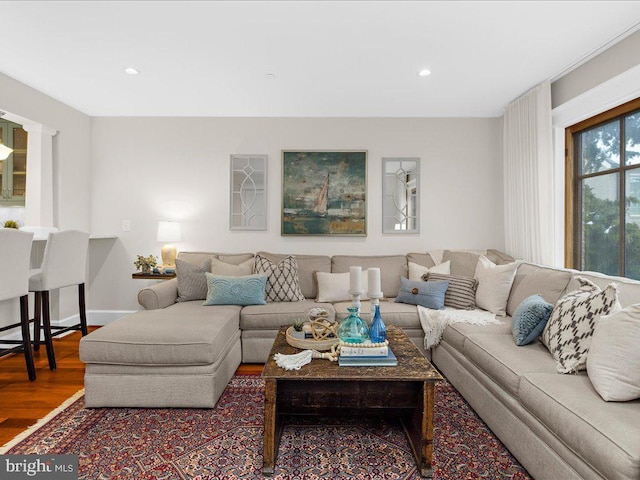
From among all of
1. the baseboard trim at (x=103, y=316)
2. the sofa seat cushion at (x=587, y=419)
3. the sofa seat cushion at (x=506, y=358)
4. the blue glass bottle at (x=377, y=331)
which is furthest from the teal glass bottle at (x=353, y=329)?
the baseboard trim at (x=103, y=316)

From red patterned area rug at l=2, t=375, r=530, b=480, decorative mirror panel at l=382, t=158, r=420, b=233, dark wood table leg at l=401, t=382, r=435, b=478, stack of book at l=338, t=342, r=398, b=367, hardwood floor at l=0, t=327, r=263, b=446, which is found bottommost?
red patterned area rug at l=2, t=375, r=530, b=480

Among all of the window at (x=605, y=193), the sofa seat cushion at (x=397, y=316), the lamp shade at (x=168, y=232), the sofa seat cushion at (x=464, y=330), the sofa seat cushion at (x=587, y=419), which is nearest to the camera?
the sofa seat cushion at (x=587, y=419)

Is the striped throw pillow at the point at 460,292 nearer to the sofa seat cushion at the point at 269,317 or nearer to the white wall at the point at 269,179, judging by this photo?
the white wall at the point at 269,179

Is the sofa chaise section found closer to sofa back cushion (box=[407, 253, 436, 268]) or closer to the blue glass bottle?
the blue glass bottle

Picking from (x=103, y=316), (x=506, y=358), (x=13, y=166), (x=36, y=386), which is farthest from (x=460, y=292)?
(x=13, y=166)

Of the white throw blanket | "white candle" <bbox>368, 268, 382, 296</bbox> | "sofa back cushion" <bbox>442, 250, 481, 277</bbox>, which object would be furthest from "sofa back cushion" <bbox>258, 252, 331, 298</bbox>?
"white candle" <bbox>368, 268, 382, 296</bbox>

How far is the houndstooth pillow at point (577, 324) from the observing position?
1.73m

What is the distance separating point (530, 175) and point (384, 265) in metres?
1.61

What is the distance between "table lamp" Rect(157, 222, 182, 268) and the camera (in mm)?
3908

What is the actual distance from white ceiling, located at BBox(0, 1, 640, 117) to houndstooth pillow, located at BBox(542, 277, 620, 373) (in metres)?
1.68

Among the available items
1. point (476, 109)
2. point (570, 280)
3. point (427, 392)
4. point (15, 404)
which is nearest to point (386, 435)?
point (427, 392)

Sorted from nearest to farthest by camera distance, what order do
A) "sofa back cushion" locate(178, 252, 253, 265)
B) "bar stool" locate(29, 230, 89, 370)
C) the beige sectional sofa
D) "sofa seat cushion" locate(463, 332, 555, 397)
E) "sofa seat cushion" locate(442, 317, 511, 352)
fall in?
the beige sectional sofa → "sofa seat cushion" locate(463, 332, 555, 397) → "sofa seat cushion" locate(442, 317, 511, 352) → "bar stool" locate(29, 230, 89, 370) → "sofa back cushion" locate(178, 252, 253, 265)

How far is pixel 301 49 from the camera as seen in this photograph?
265 centimetres

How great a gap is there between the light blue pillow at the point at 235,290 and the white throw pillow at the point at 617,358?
2.39 m
